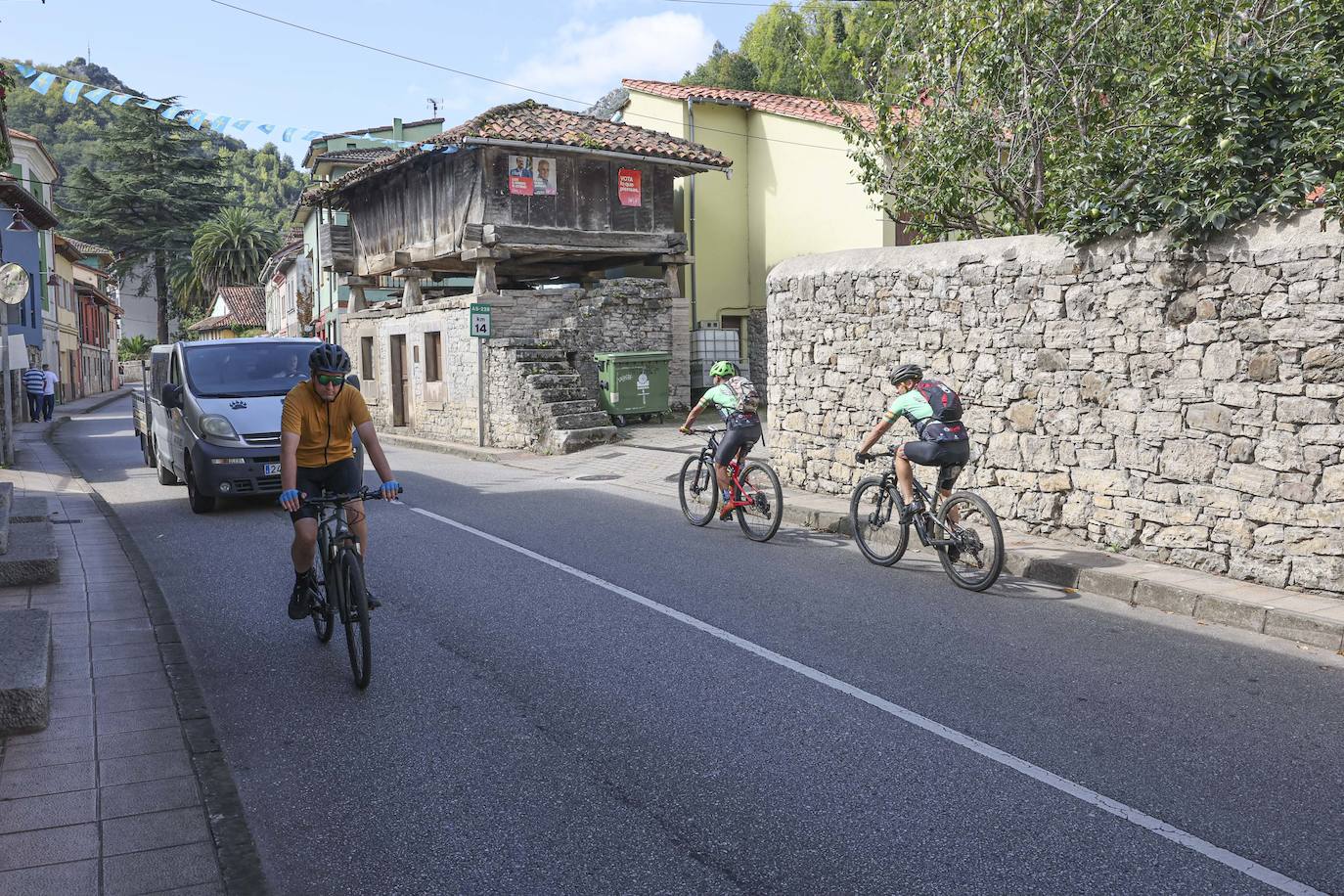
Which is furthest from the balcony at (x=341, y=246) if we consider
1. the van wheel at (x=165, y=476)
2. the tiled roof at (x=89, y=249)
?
the tiled roof at (x=89, y=249)

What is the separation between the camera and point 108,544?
9375mm

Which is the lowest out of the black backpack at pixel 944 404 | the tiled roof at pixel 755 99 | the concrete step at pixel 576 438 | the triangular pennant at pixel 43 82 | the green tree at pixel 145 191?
the concrete step at pixel 576 438

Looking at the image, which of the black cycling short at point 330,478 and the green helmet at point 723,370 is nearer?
the black cycling short at point 330,478

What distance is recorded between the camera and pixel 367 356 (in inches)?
1124

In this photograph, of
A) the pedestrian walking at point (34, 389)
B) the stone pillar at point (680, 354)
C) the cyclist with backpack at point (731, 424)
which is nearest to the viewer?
the cyclist with backpack at point (731, 424)

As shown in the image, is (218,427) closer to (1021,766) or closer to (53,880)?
(53,880)

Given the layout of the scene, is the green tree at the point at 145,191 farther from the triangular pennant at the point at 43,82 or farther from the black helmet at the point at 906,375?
the black helmet at the point at 906,375

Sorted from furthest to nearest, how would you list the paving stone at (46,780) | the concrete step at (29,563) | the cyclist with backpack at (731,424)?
1. the cyclist with backpack at (731,424)
2. the concrete step at (29,563)
3. the paving stone at (46,780)

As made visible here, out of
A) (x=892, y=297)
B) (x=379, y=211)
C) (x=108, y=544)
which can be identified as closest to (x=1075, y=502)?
(x=892, y=297)

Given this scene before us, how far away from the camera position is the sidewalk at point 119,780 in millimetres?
3273

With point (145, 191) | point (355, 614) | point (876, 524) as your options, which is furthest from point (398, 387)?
point (145, 191)

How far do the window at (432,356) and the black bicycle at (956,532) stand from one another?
1710 centimetres

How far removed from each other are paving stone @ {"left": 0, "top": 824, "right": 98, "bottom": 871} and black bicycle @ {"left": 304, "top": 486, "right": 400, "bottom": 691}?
5.77 feet

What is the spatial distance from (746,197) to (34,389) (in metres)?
20.8
